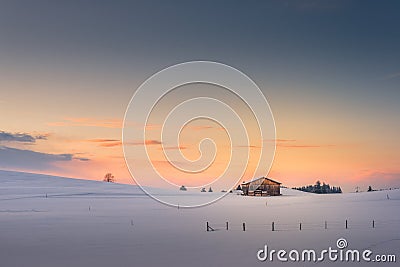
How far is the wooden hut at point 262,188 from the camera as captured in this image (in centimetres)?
8331

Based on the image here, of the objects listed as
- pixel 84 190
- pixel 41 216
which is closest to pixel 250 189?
pixel 84 190

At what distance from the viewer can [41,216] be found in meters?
40.8

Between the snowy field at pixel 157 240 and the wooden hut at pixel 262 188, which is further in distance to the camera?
the wooden hut at pixel 262 188

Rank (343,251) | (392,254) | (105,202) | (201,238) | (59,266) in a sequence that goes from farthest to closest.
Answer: (105,202)
(201,238)
(343,251)
(392,254)
(59,266)

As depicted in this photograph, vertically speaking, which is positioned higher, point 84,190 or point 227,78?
point 227,78

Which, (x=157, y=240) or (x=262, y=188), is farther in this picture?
(x=262, y=188)

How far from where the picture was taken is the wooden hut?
273 ft

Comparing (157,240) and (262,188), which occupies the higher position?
(157,240)

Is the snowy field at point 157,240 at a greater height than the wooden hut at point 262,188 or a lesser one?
greater

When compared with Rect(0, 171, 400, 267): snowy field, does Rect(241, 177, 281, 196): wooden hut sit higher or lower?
lower

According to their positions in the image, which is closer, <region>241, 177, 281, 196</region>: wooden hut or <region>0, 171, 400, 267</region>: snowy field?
<region>0, 171, 400, 267</region>: snowy field

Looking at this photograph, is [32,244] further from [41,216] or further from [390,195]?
[390,195]

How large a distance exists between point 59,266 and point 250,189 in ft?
228

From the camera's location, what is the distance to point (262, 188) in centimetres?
8356
